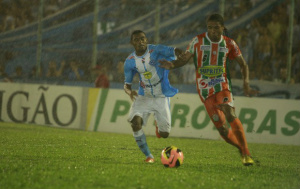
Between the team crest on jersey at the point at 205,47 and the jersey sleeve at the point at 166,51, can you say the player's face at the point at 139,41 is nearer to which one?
the jersey sleeve at the point at 166,51

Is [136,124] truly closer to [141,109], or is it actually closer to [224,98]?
[141,109]

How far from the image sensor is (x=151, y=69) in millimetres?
8812

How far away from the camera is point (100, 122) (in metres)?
16.0

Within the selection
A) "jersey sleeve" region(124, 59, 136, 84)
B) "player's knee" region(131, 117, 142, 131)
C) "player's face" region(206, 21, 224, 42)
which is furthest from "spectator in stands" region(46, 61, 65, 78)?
"player's face" region(206, 21, 224, 42)

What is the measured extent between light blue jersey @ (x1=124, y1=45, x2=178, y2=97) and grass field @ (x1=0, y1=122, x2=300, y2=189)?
1107 millimetres

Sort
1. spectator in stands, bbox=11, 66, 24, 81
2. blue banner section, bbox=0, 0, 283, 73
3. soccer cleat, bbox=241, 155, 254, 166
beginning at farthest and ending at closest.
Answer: spectator in stands, bbox=11, 66, 24, 81
blue banner section, bbox=0, 0, 283, 73
soccer cleat, bbox=241, 155, 254, 166

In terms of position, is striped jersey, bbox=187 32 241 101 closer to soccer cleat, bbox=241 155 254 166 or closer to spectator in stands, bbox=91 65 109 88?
soccer cleat, bbox=241 155 254 166

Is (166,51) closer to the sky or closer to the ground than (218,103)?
closer to the sky

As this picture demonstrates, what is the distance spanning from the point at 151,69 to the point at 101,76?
7.64m

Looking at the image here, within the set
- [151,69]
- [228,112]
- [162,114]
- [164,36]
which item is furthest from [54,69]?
[228,112]

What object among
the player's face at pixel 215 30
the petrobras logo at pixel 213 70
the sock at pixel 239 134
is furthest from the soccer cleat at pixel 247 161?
the player's face at pixel 215 30

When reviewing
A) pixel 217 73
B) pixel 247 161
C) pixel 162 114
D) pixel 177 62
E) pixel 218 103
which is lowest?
pixel 247 161

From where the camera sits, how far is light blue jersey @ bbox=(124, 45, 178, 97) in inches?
346

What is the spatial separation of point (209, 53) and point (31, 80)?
9372 millimetres
